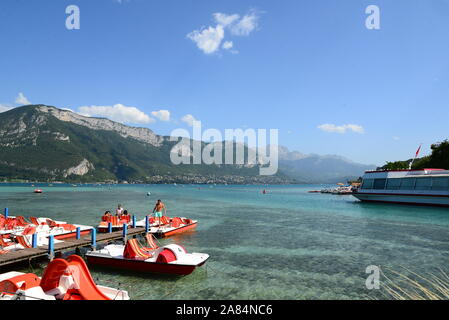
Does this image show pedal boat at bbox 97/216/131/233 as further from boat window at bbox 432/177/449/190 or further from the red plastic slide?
boat window at bbox 432/177/449/190

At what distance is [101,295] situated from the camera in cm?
964

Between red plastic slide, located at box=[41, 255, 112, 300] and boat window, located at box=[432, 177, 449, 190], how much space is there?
206 feet

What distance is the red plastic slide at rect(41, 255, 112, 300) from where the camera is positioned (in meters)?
9.58

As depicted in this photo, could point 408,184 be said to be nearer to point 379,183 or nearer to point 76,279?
point 379,183

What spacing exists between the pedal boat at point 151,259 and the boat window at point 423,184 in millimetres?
56723

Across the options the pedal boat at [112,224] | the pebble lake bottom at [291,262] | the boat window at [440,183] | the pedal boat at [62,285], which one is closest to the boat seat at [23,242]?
the pebble lake bottom at [291,262]

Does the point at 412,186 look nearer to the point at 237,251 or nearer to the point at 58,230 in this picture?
the point at 237,251

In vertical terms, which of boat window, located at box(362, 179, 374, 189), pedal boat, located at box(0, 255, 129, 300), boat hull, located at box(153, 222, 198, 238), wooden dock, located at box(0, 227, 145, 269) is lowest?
boat hull, located at box(153, 222, 198, 238)

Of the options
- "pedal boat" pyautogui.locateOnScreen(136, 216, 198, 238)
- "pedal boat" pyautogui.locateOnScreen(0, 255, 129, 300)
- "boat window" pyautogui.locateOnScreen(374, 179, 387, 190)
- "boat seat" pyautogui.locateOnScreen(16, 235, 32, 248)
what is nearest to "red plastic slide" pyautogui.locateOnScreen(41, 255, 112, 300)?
"pedal boat" pyautogui.locateOnScreen(0, 255, 129, 300)

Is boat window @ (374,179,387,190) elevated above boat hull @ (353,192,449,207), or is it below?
above

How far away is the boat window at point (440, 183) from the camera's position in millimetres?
54000

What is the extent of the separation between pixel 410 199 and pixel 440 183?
5851 millimetres

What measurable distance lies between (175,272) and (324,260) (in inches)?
388
